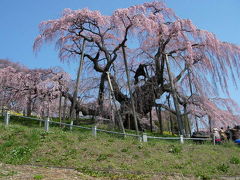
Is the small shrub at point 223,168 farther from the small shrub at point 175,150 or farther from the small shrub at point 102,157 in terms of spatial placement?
the small shrub at point 102,157

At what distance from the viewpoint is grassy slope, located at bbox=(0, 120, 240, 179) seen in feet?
27.0

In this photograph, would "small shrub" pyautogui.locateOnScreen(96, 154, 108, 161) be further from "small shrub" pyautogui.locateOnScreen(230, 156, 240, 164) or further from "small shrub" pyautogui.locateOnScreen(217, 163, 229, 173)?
"small shrub" pyautogui.locateOnScreen(230, 156, 240, 164)

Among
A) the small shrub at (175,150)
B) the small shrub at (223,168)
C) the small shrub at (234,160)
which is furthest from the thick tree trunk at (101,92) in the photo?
the small shrub at (223,168)

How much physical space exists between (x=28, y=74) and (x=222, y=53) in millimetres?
12823

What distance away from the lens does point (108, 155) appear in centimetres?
917

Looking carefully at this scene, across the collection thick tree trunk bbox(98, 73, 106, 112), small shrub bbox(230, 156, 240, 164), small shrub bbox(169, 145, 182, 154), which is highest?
thick tree trunk bbox(98, 73, 106, 112)

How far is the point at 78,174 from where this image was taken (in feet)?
24.0

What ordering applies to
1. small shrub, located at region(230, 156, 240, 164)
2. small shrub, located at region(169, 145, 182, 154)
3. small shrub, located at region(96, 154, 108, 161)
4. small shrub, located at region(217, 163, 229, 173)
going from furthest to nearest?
small shrub, located at region(169, 145, 182, 154) < small shrub, located at region(230, 156, 240, 164) < small shrub, located at region(217, 163, 229, 173) < small shrub, located at region(96, 154, 108, 161)

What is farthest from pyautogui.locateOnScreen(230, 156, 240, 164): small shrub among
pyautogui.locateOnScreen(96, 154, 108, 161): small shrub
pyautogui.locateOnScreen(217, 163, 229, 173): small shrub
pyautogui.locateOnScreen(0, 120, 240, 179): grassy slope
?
pyautogui.locateOnScreen(96, 154, 108, 161): small shrub

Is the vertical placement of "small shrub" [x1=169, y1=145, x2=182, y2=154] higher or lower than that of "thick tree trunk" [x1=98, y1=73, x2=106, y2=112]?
lower

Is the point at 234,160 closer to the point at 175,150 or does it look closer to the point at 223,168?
the point at 223,168

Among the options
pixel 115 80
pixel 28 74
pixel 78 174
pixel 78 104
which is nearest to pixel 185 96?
pixel 115 80

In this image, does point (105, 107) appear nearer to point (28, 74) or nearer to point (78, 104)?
point (78, 104)

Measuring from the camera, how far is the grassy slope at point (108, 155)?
8242 mm
